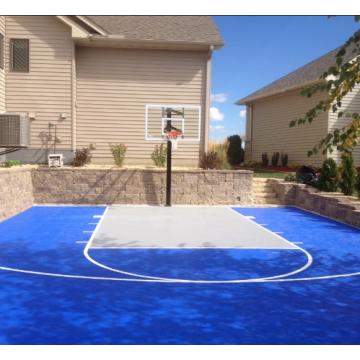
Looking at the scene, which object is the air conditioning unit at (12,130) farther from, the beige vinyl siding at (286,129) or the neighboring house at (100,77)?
the beige vinyl siding at (286,129)

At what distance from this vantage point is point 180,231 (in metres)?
8.71

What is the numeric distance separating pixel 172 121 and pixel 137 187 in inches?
96.8

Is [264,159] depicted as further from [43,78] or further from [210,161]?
[43,78]

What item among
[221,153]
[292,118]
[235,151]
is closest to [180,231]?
[221,153]

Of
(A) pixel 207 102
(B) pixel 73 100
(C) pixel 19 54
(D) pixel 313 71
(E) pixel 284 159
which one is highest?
(D) pixel 313 71

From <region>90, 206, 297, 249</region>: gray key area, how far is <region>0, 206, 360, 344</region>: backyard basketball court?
0.13ft

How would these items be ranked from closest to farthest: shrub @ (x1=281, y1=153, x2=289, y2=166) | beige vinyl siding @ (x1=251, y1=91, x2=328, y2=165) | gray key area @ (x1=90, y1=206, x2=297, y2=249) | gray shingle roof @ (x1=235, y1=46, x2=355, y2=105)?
gray key area @ (x1=90, y1=206, x2=297, y2=249) < beige vinyl siding @ (x1=251, y1=91, x2=328, y2=165) < gray shingle roof @ (x1=235, y1=46, x2=355, y2=105) < shrub @ (x1=281, y1=153, x2=289, y2=166)

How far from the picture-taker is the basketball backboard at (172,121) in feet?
41.4

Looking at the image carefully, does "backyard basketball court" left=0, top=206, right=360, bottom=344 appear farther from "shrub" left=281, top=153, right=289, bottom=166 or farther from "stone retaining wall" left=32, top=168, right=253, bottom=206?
"shrub" left=281, top=153, right=289, bottom=166

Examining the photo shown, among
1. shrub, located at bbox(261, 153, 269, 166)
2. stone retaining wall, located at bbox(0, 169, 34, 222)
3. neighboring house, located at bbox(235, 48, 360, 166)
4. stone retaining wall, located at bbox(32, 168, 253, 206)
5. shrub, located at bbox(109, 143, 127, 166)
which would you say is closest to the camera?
stone retaining wall, located at bbox(0, 169, 34, 222)

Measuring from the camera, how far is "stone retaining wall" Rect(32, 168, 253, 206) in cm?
1262

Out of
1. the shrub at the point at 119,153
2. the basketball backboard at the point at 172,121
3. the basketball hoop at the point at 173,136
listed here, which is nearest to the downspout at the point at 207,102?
the basketball backboard at the point at 172,121

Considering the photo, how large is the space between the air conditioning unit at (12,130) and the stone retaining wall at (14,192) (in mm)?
801

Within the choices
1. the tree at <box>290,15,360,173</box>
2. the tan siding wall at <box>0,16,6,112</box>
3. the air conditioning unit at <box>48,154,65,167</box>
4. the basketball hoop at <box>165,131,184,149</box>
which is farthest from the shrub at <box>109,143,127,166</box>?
the tree at <box>290,15,360,173</box>
